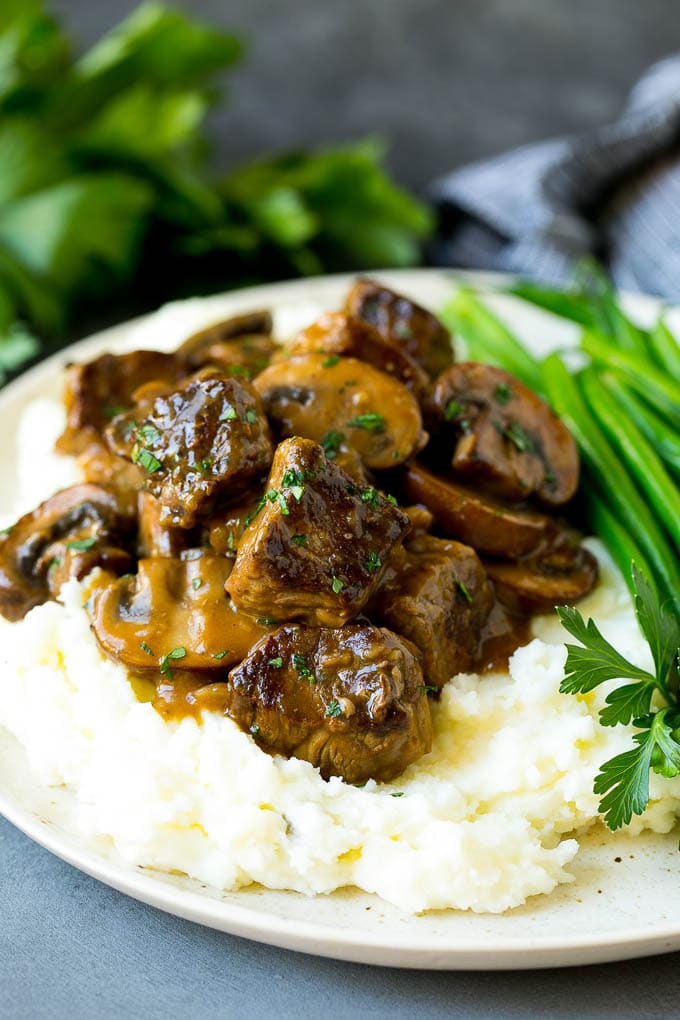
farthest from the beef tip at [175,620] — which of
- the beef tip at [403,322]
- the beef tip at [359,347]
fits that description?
the beef tip at [403,322]

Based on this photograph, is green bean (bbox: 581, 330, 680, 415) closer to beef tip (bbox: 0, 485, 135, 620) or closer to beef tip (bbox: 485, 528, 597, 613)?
beef tip (bbox: 485, 528, 597, 613)

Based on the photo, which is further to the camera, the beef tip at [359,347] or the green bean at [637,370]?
the green bean at [637,370]

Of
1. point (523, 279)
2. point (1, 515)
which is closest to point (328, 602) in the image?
point (1, 515)

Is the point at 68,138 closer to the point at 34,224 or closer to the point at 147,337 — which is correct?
the point at 34,224

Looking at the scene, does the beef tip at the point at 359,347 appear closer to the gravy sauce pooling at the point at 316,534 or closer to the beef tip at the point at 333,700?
the gravy sauce pooling at the point at 316,534

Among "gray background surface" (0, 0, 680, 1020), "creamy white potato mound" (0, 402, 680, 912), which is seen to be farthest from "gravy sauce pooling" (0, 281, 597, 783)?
"gray background surface" (0, 0, 680, 1020)

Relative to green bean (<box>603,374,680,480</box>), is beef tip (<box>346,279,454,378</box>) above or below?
above

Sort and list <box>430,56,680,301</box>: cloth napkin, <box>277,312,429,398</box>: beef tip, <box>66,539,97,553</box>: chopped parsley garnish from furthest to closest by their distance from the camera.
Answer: <box>430,56,680,301</box>: cloth napkin → <box>277,312,429,398</box>: beef tip → <box>66,539,97,553</box>: chopped parsley garnish

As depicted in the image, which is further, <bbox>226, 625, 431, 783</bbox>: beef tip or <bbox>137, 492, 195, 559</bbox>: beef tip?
<bbox>137, 492, 195, 559</bbox>: beef tip
